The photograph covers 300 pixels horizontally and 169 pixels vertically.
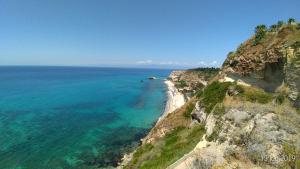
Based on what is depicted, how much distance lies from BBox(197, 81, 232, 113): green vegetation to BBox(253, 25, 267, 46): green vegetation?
260 inches

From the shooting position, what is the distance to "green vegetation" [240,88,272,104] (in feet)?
78.3

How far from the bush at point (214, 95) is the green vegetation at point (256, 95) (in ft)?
11.7

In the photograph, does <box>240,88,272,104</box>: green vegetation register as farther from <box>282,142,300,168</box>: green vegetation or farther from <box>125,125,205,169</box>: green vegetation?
<box>282,142,300,168</box>: green vegetation

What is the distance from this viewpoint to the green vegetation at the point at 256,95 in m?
23.9

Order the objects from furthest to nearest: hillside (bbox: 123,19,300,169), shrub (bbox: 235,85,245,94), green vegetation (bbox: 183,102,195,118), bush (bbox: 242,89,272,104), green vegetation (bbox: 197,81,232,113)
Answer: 1. green vegetation (bbox: 183,102,195,118)
2. green vegetation (bbox: 197,81,232,113)
3. shrub (bbox: 235,85,245,94)
4. bush (bbox: 242,89,272,104)
5. hillside (bbox: 123,19,300,169)

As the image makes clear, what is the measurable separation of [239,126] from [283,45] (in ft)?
35.8

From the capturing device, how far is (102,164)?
35094 millimetres

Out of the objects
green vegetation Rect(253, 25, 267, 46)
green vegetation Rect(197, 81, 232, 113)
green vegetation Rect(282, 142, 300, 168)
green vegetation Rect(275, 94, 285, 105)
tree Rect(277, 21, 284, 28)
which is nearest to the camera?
green vegetation Rect(282, 142, 300, 168)

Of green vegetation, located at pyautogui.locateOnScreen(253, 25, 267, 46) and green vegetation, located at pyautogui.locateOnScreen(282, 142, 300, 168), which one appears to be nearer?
green vegetation, located at pyautogui.locateOnScreen(282, 142, 300, 168)

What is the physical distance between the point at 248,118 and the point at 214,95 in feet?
39.7

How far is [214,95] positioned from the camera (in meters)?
31.5

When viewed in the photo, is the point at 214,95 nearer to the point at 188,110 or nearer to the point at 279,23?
the point at 188,110

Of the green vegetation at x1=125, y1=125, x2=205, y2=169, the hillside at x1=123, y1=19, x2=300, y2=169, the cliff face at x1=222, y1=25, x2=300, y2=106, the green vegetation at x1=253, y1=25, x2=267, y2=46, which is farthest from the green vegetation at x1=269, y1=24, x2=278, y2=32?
the green vegetation at x1=125, y1=125, x2=205, y2=169

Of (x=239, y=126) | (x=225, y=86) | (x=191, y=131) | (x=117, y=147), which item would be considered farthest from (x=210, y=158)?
(x=117, y=147)
